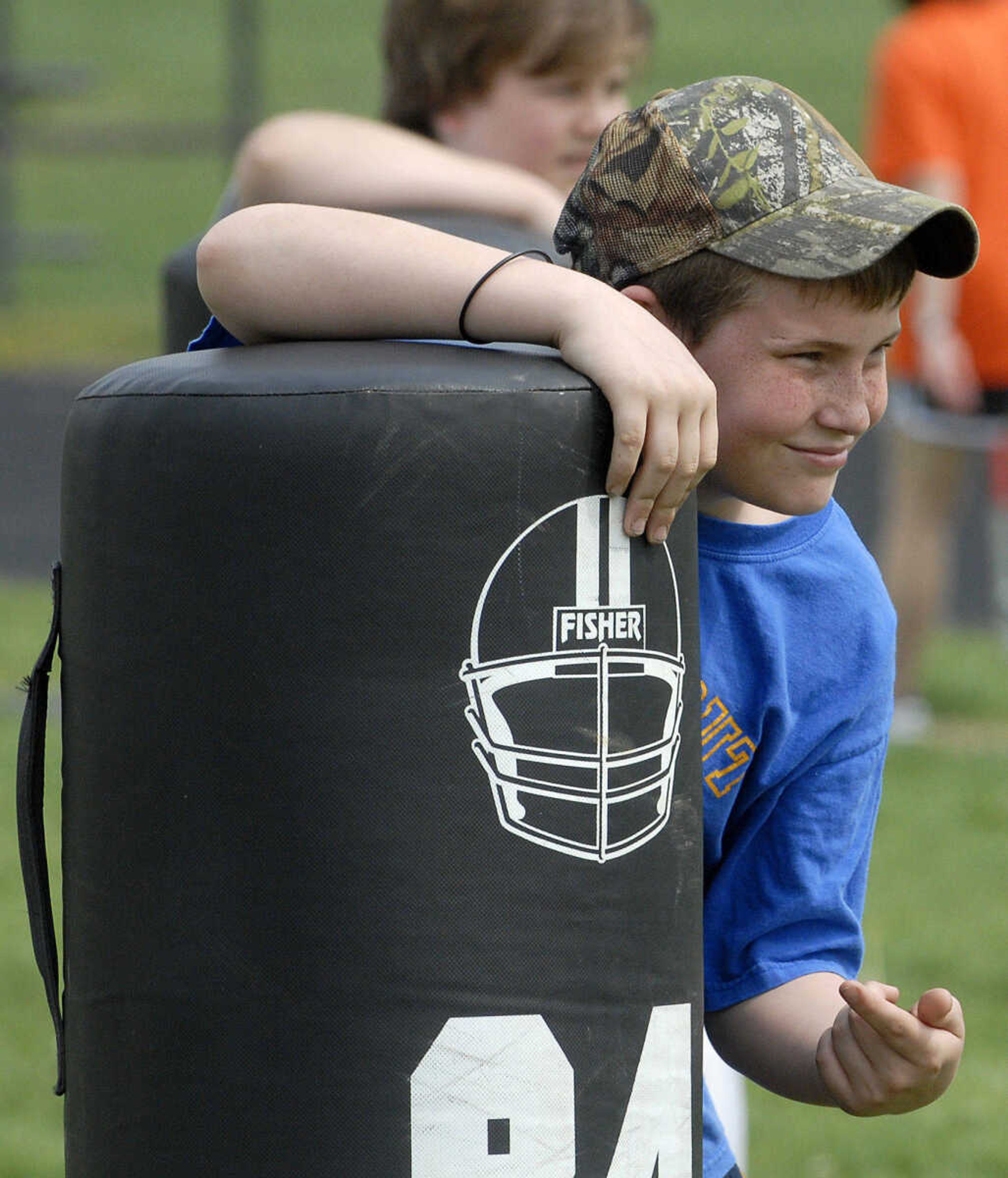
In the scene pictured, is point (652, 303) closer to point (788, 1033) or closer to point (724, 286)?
point (724, 286)

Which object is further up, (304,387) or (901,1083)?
(304,387)

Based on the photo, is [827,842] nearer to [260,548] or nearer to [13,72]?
[260,548]

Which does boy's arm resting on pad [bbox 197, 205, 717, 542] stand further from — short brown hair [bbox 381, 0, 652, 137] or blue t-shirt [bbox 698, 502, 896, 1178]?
short brown hair [bbox 381, 0, 652, 137]

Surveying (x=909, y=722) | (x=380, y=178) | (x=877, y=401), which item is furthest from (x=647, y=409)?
(x=909, y=722)

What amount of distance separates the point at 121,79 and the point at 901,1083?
21022 millimetres

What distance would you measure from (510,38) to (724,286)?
131 cm

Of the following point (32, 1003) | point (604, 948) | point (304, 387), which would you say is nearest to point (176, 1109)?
point (604, 948)

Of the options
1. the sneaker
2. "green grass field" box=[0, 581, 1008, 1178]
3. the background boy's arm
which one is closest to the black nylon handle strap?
the background boy's arm

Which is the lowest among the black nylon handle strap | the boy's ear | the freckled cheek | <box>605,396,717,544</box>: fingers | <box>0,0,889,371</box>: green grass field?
the black nylon handle strap

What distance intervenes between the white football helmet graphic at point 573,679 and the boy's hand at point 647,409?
2cm

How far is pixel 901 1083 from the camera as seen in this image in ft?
6.15

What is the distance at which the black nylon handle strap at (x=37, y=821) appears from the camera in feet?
6.52

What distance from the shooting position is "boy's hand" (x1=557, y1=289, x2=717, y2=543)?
5.57 ft

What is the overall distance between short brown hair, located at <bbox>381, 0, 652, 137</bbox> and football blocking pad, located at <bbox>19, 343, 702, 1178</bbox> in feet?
4.68
